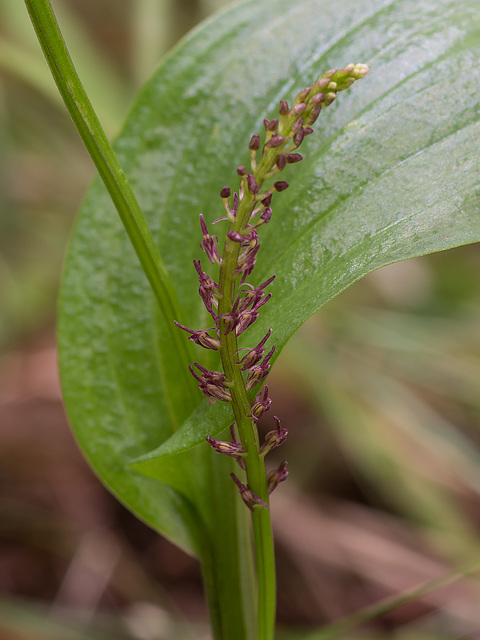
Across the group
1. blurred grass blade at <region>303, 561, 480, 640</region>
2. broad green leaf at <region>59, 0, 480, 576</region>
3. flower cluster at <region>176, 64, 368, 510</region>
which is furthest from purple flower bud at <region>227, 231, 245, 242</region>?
blurred grass blade at <region>303, 561, 480, 640</region>

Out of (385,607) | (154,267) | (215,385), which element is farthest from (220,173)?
(385,607)

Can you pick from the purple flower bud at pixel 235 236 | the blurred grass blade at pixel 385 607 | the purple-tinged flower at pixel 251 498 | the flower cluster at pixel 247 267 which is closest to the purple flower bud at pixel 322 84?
the flower cluster at pixel 247 267

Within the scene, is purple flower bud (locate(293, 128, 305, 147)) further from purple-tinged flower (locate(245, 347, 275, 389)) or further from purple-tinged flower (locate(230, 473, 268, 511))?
purple-tinged flower (locate(230, 473, 268, 511))

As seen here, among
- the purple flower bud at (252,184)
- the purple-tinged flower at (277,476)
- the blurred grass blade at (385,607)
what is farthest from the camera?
the blurred grass blade at (385,607)

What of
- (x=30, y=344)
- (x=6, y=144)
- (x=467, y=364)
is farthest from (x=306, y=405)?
(x=6, y=144)

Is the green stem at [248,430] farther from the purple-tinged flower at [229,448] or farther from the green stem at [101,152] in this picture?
the green stem at [101,152]

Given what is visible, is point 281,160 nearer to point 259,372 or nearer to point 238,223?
point 238,223

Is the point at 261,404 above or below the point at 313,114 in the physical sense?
below
